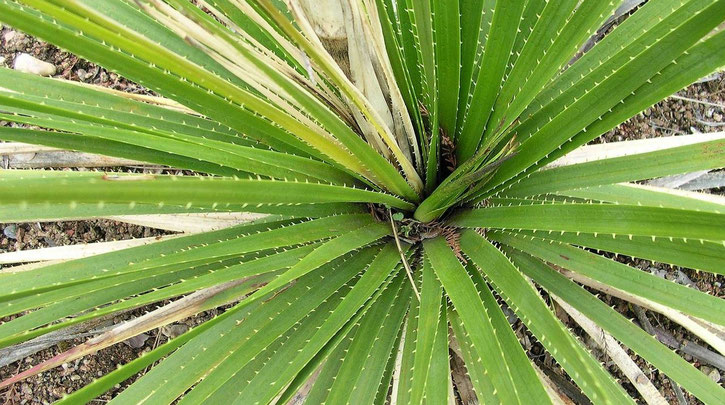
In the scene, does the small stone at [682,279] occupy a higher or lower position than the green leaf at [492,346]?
lower

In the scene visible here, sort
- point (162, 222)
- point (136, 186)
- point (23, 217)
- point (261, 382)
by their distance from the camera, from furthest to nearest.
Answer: point (162, 222)
point (23, 217)
point (261, 382)
point (136, 186)

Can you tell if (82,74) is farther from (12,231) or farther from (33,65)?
(12,231)

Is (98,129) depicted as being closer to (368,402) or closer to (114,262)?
(114,262)

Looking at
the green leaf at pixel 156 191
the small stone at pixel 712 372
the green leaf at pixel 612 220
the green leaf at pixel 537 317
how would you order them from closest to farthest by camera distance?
the green leaf at pixel 156 191 → the green leaf at pixel 612 220 → the green leaf at pixel 537 317 → the small stone at pixel 712 372

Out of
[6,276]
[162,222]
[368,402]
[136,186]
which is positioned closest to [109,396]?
[162,222]

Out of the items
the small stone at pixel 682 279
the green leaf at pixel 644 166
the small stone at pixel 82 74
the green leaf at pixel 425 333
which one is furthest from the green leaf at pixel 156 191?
the small stone at pixel 82 74

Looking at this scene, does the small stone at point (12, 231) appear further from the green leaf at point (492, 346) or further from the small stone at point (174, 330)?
the green leaf at point (492, 346)
